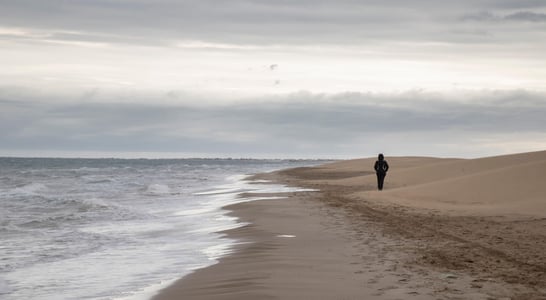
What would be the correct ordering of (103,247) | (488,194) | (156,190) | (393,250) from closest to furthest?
(393,250) < (103,247) < (488,194) < (156,190)

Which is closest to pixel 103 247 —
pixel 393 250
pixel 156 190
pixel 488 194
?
pixel 393 250

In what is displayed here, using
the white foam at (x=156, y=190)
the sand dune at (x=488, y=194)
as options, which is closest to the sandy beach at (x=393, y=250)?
the sand dune at (x=488, y=194)

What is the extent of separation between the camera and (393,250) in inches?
494

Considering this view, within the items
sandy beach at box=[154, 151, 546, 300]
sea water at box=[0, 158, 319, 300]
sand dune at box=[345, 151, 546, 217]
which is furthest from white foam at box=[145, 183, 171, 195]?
sandy beach at box=[154, 151, 546, 300]

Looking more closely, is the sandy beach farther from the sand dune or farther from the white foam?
the white foam

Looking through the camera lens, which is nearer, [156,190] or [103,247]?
[103,247]

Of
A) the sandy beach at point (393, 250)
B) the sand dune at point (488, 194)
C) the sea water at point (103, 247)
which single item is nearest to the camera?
the sandy beach at point (393, 250)

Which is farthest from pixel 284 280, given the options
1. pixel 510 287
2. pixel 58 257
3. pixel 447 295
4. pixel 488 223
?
pixel 488 223

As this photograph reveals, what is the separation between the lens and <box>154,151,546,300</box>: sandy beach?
898 centimetres

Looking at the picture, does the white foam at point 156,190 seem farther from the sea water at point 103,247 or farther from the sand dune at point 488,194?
the sand dune at point 488,194

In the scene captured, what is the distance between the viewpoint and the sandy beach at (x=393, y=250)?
29.5ft

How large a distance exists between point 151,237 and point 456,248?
747 centimetres

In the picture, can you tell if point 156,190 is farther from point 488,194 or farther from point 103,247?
point 103,247

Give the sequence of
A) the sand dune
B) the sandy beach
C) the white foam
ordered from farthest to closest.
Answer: the white foam
the sand dune
the sandy beach
